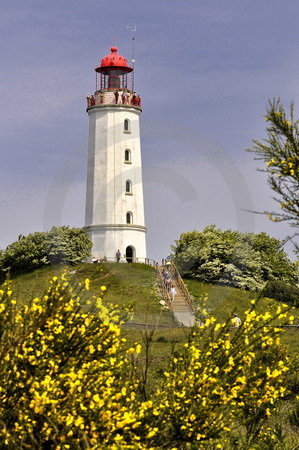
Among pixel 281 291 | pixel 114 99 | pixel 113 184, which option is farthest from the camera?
pixel 114 99

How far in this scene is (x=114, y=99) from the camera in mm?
66250

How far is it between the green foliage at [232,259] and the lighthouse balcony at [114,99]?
37.0 ft

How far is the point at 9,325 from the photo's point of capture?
12.1 m

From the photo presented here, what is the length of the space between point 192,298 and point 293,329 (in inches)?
459

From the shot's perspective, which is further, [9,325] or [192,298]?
[192,298]

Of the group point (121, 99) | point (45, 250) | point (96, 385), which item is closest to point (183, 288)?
point (45, 250)

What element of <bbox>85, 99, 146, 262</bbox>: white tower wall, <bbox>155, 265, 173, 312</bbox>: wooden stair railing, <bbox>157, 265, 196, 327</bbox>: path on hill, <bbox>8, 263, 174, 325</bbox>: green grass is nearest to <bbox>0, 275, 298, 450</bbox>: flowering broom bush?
<bbox>8, 263, 174, 325</bbox>: green grass

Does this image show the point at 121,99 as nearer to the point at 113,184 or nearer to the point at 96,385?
the point at 113,184

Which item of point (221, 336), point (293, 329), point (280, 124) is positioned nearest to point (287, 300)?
point (293, 329)

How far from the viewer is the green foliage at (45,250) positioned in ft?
198

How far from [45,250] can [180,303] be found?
1163cm

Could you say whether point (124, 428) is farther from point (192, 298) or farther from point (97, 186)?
point (97, 186)

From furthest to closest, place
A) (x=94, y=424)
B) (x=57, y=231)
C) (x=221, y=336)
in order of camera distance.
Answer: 1. (x=57, y=231)
2. (x=221, y=336)
3. (x=94, y=424)

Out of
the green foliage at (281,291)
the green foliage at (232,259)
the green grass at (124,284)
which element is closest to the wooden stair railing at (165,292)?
the green grass at (124,284)
